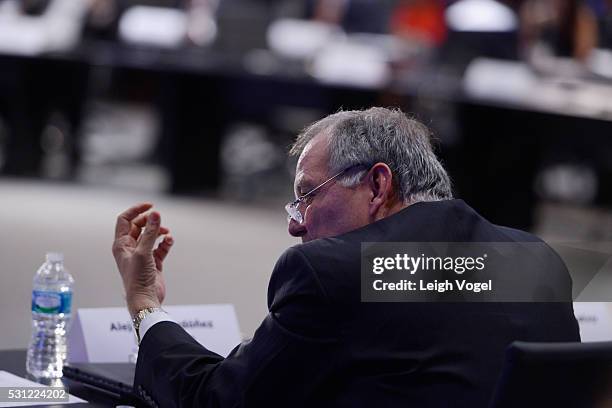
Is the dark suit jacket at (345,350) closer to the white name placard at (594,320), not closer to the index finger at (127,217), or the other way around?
the index finger at (127,217)

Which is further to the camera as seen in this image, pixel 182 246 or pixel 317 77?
pixel 317 77

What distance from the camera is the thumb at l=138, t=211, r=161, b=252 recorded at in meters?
2.23

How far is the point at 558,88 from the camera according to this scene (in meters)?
9.60

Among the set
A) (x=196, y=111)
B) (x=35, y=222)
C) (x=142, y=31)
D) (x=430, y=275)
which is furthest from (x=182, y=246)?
(x=430, y=275)

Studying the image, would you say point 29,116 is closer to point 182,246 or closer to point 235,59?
point 235,59

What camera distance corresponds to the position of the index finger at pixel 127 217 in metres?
2.37

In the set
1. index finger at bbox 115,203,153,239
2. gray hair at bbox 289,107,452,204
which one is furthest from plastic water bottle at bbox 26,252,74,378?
gray hair at bbox 289,107,452,204

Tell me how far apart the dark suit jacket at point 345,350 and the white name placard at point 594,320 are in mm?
911

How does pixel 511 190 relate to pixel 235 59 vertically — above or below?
below

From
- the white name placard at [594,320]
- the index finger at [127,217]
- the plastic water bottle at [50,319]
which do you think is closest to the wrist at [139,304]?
the index finger at [127,217]

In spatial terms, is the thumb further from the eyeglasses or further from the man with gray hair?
the eyeglasses

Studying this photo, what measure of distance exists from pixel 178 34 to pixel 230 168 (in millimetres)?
1688

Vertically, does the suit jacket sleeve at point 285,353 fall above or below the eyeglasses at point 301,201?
below

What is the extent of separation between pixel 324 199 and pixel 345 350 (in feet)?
1.23
